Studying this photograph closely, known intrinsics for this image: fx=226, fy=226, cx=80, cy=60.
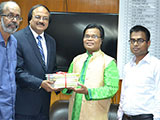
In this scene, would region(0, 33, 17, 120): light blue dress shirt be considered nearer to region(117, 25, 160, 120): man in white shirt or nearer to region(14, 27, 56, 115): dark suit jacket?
region(14, 27, 56, 115): dark suit jacket

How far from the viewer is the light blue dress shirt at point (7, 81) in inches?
79.3

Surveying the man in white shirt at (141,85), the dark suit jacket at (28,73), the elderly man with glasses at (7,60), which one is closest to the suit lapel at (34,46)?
the dark suit jacket at (28,73)

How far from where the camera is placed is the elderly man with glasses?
202cm

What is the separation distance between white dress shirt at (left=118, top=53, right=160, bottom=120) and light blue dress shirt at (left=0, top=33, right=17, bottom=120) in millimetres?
1109

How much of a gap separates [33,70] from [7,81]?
0.31 metres

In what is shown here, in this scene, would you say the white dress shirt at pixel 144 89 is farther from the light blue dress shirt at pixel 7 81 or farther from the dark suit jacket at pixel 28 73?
the light blue dress shirt at pixel 7 81

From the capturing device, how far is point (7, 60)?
6.79 ft

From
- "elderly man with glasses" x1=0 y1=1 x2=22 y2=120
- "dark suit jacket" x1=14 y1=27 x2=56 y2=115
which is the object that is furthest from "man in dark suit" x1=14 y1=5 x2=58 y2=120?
"elderly man with glasses" x1=0 y1=1 x2=22 y2=120

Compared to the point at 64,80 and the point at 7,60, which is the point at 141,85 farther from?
the point at 7,60

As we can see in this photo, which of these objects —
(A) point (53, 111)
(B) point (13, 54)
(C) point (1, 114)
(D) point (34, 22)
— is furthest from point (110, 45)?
(C) point (1, 114)

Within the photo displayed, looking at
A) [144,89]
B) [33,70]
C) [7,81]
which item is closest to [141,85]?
[144,89]

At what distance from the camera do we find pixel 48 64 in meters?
2.39

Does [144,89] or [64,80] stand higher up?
[64,80]

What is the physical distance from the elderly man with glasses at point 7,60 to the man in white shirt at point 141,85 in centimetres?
112
